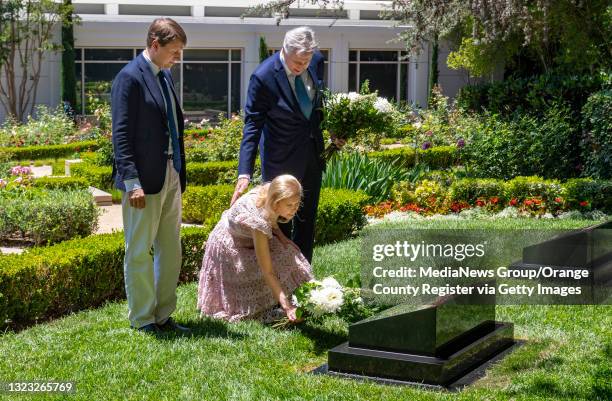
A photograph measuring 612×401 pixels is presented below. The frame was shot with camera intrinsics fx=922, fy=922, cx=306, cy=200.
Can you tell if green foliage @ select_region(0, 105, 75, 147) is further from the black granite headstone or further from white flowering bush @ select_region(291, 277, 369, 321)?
the black granite headstone

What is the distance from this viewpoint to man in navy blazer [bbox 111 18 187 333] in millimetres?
4973

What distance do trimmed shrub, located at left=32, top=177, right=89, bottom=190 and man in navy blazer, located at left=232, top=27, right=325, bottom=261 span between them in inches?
243

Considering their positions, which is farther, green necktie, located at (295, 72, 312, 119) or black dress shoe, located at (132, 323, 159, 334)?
green necktie, located at (295, 72, 312, 119)

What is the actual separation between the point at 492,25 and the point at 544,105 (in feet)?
5.70

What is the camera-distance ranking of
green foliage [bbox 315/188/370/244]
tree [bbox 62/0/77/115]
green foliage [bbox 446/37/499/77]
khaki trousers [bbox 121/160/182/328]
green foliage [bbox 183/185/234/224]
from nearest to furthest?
khaki trousers [bbox 121/160/182/328]
green foliage [bbox 315/188/370/244]
green foliage [bbox 183/185/234/224]
green foliage [bbox 446/37/499/77]
tree [bbox 62/0/77/115]

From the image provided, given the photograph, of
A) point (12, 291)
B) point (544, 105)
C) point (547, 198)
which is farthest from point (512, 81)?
point (12, 291)

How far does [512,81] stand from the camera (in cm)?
1341

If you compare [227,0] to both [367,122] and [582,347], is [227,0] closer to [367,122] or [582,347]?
[367,122]

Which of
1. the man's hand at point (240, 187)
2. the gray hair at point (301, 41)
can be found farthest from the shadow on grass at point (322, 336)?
the gray hair at point (301, 41)

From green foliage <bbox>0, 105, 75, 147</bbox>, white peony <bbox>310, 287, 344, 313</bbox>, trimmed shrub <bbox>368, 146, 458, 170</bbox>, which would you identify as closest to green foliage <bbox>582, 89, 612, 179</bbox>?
trimmed shrub <bbox>368, 146, 458, 170</bbox>

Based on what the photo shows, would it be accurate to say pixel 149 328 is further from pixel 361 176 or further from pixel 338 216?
pixel 361 176

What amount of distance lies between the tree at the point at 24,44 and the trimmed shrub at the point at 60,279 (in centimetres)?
1719

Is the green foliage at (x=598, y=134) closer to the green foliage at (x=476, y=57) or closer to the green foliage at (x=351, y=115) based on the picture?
the green foliage at (x=351, y=115)

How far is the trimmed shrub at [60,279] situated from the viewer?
569cm
